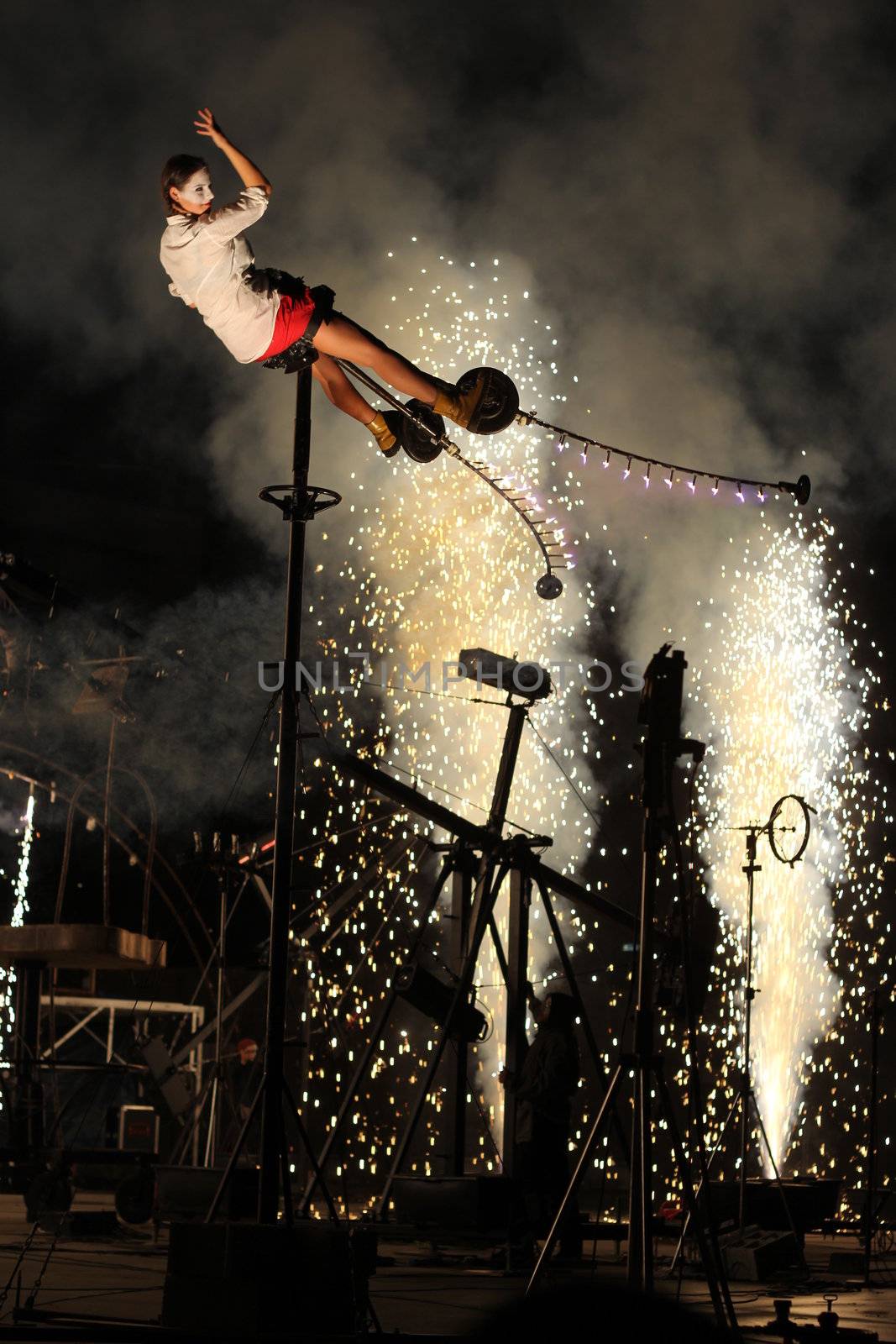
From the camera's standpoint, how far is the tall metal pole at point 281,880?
4.70 meters

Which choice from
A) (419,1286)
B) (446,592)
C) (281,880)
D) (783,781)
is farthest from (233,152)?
(783,781)

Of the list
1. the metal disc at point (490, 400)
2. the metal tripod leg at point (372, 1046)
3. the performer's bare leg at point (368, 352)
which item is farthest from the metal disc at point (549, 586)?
the metal tripod leg at point (372, 1046)

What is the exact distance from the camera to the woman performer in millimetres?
4996

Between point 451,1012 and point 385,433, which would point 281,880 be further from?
point 451,1012

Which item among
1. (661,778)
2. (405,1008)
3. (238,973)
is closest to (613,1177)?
(405,1008)

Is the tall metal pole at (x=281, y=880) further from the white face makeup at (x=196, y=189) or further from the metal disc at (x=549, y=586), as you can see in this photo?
the metal disc at (x=549, y=586)

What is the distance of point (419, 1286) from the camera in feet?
19.1

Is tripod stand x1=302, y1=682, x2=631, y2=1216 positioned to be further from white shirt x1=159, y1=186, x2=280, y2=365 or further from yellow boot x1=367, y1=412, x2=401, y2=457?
white shirt x1=159, y1=186, x2=280, y2=365

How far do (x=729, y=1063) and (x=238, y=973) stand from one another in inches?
183

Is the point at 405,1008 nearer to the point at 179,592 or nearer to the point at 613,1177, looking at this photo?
the point at 613,1177

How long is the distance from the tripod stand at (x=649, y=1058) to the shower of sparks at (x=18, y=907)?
290 inches

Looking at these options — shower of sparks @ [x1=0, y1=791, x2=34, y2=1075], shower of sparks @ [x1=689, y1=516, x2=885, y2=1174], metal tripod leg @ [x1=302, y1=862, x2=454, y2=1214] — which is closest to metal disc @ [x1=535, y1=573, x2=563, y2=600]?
metal tripod leg @ [x1=302, y1=862, x2=454, y2=1214]

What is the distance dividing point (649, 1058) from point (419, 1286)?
1.71 metres

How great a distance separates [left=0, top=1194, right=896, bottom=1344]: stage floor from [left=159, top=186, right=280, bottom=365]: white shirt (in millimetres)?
3043
